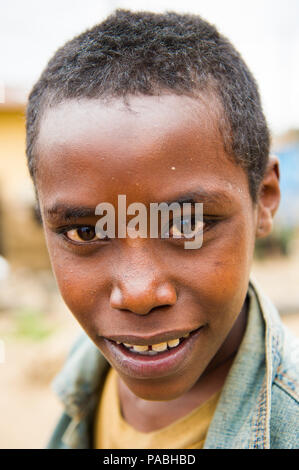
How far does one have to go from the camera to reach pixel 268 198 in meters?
1.31

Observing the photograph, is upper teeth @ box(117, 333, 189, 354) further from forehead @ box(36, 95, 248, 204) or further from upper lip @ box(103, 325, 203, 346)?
forehead @ box(36, 95, 248, 204)

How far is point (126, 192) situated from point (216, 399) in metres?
0.72

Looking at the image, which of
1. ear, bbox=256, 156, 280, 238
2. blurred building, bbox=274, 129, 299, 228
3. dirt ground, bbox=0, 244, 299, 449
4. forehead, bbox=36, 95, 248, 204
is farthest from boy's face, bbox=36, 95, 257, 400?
blurred building, bbox=274, 129, 299, 228

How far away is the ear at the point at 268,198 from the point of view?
1279 millimetres

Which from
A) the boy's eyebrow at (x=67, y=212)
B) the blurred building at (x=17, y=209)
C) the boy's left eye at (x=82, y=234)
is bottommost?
the boy's left eye at (x=82, y=234)

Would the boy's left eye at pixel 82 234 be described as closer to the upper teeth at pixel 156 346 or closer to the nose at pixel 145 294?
the nose at pixel 145 294

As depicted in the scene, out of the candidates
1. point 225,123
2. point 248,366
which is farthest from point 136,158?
point 248,366

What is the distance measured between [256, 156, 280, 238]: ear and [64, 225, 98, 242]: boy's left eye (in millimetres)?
509

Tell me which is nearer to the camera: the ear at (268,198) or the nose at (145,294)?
the nose at (145,294)

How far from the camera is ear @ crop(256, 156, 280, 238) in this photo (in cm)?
128

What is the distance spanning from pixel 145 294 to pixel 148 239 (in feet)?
0.43

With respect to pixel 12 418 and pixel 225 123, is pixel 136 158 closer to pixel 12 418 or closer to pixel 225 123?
pixel 225 123

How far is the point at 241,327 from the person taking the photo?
136 centimetres

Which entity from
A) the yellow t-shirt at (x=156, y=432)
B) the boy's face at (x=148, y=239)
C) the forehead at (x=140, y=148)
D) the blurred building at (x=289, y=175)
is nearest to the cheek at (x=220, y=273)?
the boy's face at (x=148, y=239)
